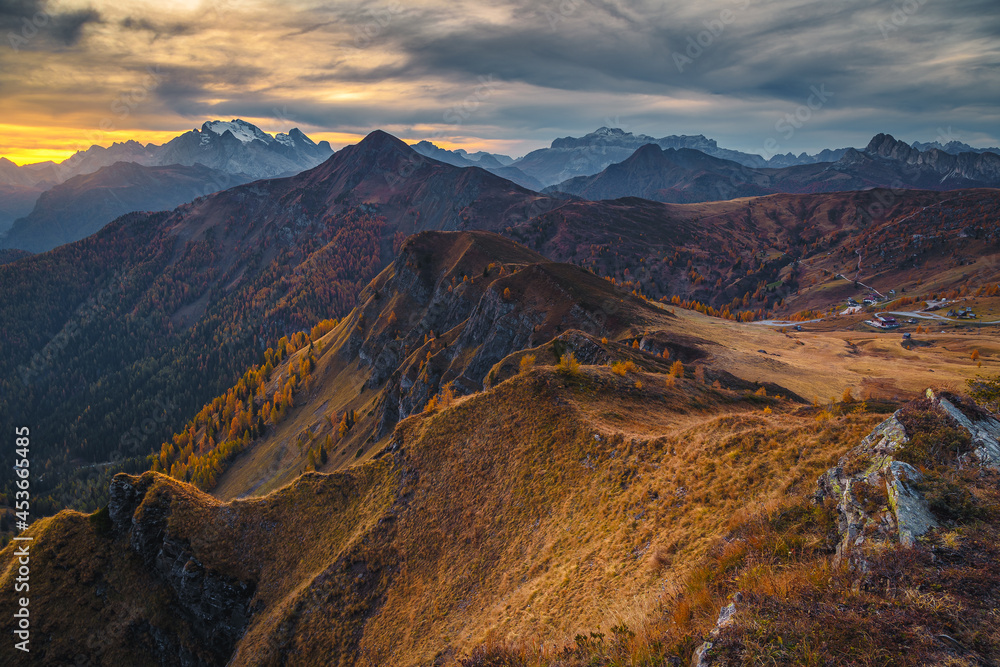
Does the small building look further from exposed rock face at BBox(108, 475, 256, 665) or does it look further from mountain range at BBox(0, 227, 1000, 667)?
exposed rock face at BBox(108, 475, 256, 665)

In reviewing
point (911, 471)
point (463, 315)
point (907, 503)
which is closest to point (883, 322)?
point (463, 315)

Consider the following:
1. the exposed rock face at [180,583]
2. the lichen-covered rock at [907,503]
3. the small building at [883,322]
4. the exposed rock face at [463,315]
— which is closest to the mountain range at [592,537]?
the lichen-covered rock at [907,503]

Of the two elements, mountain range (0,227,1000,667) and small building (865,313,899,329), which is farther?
small building (865,313,899,329)

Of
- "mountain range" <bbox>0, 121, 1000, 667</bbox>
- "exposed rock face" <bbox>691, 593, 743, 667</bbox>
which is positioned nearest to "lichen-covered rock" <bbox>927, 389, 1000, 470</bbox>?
"mountain range" <bbox>0, 121, 1000, 667</bbox>

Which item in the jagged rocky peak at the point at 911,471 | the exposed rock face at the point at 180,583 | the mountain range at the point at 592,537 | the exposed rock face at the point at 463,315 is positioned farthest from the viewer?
the exposed rock face at the point at 463,315

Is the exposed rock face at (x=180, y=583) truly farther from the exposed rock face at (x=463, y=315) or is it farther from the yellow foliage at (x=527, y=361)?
the exposed rock face at (x=463, y=315)

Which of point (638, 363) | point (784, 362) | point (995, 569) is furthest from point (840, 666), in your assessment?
point (784, 362)
